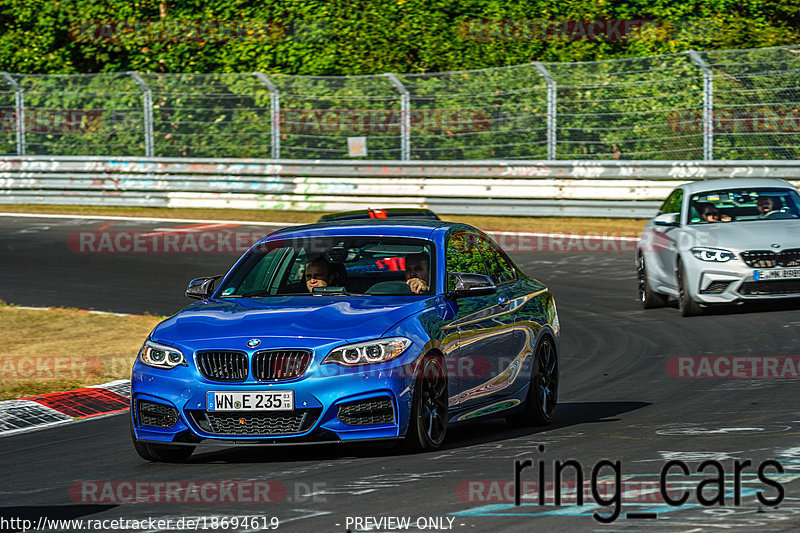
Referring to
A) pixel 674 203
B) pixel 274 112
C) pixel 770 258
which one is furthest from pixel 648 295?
pixel 274 112

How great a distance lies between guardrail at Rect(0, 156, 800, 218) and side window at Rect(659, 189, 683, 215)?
766cm

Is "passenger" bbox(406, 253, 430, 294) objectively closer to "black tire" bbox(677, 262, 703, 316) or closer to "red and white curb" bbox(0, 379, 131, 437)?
"red and white curb" bbox(0, 379, 131, 437)

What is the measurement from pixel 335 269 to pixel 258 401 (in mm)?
1692

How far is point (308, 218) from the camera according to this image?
90.8 ft

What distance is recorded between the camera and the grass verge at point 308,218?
25.5 metres

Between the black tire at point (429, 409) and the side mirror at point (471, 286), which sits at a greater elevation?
the side mirror at point (471, 286)

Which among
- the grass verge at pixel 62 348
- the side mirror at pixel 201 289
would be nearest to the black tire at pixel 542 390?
the side mirror at pixel 201 289

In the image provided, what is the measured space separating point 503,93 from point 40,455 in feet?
63.2

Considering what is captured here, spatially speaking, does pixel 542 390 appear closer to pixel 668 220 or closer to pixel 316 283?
pixel 316 283

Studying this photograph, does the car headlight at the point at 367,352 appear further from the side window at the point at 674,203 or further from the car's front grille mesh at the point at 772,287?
the side window at the point at 674,203

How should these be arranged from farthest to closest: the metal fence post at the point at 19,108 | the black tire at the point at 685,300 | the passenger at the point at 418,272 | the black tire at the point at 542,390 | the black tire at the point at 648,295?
1. the metal fence post at the point at 19,108
2. the black tire at the point at 648,295
3. the black tire at the point at 685,300
4. the black tire at the point at 542,390
5. the passenger at the point at 418,272

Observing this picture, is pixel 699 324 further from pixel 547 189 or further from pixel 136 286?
pixel 547 189

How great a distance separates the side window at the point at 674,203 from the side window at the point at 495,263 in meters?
7.05

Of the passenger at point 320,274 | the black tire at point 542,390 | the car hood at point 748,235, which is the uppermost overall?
the passenger at point 320,274
